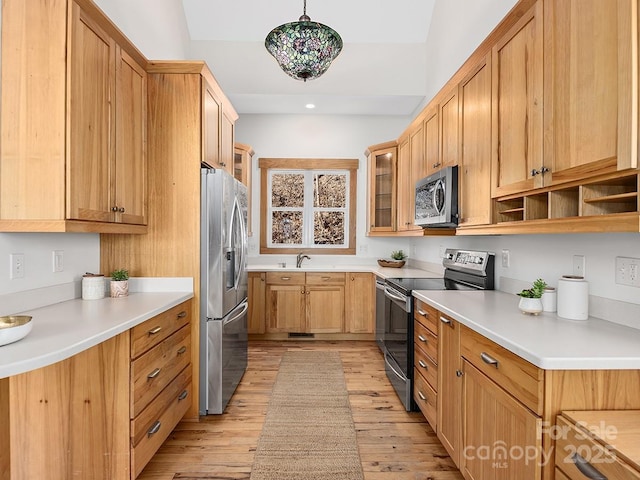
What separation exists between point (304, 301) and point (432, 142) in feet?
7.55

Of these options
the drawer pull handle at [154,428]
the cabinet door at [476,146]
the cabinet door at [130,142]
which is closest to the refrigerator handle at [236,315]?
the drawer pull handle at [154,428]

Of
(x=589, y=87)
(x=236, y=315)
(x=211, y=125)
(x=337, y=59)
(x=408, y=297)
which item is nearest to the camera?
(x=589, y=87)

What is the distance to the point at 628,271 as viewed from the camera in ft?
4.79

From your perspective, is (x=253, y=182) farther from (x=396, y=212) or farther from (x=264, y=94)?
(x=396, y=212)

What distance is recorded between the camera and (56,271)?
1.98m

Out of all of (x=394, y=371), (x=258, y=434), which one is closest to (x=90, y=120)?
(x=258, y=434)

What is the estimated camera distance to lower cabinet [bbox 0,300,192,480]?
1.59m

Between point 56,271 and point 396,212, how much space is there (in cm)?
317

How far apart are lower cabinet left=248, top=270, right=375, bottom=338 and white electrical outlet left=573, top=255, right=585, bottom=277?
2619mm

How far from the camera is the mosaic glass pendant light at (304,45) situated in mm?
2246

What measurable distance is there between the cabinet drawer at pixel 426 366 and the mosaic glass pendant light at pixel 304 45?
2.02 meters

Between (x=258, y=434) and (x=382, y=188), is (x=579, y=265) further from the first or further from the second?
(x=382, y=188)

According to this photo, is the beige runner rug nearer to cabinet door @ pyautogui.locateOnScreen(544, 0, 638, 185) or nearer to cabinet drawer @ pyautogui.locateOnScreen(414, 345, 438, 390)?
cabinet drawer @ pyautogui.locateOnScreen(414, 345, 438, 390)

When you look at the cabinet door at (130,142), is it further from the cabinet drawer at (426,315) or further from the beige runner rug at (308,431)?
the cabinet drawer at (426,315)
